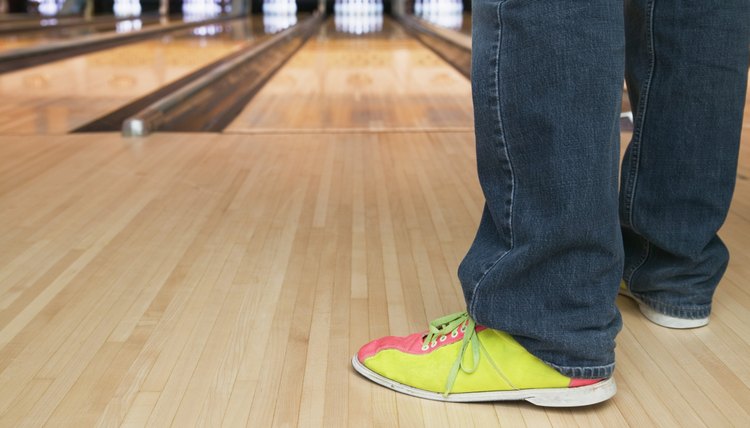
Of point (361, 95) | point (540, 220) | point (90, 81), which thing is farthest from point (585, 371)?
point (90, 81)

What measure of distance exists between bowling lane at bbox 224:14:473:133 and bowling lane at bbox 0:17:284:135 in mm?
431

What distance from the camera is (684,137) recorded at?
0.85 m

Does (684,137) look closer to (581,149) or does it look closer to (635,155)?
(635,155)

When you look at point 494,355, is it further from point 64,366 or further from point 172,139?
point 172,139

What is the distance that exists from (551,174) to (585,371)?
0.58ft

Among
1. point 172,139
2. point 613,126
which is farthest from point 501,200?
point 172,139

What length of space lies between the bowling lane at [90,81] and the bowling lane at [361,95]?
0.43m

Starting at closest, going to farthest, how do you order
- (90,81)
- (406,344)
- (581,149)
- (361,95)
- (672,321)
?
(581,149) → (406,344) → (672,321) → (361,95) → (90,81)

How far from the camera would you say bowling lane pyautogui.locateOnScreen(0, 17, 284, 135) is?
2260mm

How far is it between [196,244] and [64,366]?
398mm

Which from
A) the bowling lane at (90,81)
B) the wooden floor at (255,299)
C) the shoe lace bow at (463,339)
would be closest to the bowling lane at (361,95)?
the bowling lane at (90,81)

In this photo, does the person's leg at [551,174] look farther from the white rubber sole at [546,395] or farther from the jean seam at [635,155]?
the jean seam at [635,155]

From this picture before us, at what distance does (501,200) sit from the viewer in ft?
2.30

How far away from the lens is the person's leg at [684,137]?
82cm
